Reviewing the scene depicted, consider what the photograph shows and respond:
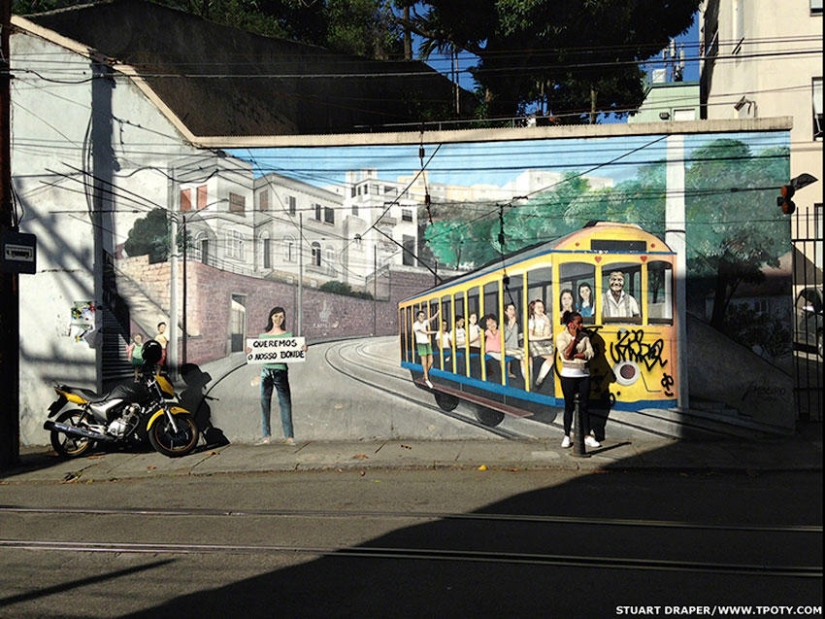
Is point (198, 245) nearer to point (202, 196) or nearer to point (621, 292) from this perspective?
point (202, 196)

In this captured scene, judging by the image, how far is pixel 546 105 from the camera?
2339 cm

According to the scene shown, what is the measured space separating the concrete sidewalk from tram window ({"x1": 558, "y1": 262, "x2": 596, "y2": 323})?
1.88 meters

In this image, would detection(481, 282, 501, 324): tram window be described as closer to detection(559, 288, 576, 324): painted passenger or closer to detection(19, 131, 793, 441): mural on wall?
detection(19, 131, 793, 441): mural on wall

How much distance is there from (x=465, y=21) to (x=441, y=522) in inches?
655

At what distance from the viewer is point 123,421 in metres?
10.5

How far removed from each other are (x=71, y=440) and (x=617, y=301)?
802 centimetres

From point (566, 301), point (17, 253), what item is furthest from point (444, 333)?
point (17, 253)

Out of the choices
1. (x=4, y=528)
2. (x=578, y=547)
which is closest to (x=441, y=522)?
(x=578, y=547)

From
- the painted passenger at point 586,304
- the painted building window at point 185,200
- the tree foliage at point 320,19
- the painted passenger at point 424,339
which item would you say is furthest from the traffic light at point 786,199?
the tree foliage at point 320,19

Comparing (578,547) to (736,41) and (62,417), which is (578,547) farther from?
(736,41)

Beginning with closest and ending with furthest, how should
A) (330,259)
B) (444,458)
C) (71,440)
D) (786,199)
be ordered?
1. (444,458)
2. (786,199)
3. (71,440)
4. (330,259)

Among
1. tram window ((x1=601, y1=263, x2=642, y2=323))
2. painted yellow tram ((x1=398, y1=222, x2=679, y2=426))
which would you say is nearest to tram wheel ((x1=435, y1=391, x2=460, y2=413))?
painted yellow tram ((x1=398, y1=222, x2=679, y2=426))

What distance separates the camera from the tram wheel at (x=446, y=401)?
11.0 meters

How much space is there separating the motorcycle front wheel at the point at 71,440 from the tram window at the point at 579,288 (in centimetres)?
692
